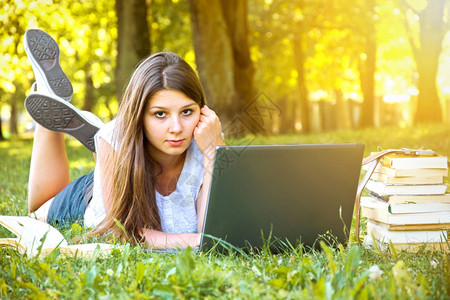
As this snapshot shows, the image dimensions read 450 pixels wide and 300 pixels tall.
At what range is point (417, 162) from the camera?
8.58ft

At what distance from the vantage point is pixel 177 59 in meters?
3.00

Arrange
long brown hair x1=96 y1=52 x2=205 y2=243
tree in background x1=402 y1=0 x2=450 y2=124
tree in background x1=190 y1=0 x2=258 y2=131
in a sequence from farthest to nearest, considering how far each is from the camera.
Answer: tree in background x1=402 y1=0 x2=450 y2=124 → tree in background x1=190 y1=0 x2=258 y2=131 → long brown hair x1=96 y1=52 x2=205 y2=243

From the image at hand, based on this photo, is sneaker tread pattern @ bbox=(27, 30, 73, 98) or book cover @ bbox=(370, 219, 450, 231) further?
sneaker tread pattern @ bbox=(27, 30, 73, 98)

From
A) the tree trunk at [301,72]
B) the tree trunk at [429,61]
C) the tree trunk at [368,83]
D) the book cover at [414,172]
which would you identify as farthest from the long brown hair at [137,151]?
the tree trunk at [301,72]

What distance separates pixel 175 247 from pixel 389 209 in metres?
1.10

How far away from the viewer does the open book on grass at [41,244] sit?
2432mm

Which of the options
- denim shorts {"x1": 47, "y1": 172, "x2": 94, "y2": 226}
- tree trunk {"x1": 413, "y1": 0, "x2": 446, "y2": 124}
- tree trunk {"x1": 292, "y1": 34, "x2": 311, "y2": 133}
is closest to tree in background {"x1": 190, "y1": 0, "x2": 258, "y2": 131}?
tree trunk {"x1": 413, "y1": 0, "x2": 446, "y2": 124}

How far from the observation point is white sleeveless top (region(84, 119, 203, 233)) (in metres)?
3.03

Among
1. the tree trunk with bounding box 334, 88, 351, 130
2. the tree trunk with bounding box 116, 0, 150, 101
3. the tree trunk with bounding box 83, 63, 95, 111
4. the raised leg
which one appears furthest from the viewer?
the tree trunk with bounding box 334, 88, 351, 130

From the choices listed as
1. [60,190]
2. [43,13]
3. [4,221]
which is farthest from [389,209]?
[43,13]

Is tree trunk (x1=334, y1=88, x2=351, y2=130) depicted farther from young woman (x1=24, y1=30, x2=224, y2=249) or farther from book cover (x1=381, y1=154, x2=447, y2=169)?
book cover (x1=381, y1=154, x2=447, y2=169)

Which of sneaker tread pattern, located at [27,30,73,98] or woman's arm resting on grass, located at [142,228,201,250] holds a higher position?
sneaker tread pattern, located at [27,30,73,98]

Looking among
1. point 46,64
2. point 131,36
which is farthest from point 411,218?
point 131,36

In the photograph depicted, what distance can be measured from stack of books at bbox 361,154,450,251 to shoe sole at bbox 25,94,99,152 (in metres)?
2.04
